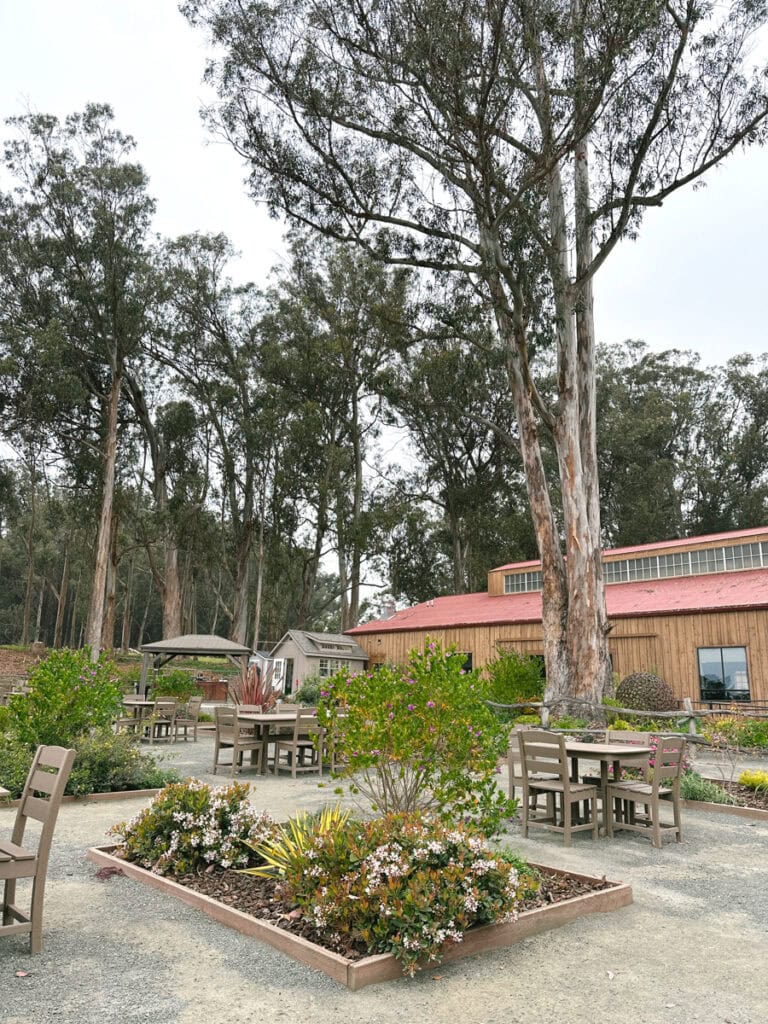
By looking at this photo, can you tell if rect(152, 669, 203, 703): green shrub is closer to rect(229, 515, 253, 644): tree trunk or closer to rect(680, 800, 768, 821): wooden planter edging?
rect(680, 800, 768, 821): wooden planter edging

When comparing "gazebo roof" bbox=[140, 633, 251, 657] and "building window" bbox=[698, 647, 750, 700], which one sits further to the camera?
"gazebo roof" bbox=[140, 633, 251, 657]

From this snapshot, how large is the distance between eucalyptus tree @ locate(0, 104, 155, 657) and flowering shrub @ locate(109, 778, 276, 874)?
83.9ft

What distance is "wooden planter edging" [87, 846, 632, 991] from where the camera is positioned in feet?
12.0

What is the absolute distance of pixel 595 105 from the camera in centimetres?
1467

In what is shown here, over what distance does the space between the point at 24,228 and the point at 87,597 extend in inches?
1223

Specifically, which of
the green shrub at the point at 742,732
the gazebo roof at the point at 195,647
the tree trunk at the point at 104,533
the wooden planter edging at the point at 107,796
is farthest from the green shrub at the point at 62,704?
the tree trunk at the point at 104,533

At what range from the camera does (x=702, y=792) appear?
904cm

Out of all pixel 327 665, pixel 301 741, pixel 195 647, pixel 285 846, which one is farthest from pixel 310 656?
pixel 285 846

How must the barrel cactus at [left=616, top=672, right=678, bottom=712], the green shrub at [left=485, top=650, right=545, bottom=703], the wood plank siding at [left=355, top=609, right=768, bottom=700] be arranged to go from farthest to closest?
the green shrub at [left=485, top=650, right=545, bottom=703], the wood plank siding at [left=355, top=609, right=768, bottom=700], the barrel cactus at [left=616, top=672, right=678, bottom=712]

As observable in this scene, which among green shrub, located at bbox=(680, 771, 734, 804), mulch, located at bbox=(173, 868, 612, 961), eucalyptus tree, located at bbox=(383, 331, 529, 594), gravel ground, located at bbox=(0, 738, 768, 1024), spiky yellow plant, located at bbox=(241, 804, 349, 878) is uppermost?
eucalyptus tree, located at bbox=(383, 331, 529, 594)

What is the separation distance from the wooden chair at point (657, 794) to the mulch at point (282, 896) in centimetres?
199

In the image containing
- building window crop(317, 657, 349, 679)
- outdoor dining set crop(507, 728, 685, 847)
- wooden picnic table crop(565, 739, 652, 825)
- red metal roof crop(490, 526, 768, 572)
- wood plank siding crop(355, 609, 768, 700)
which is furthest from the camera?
building window crop(317, 657, 349, 679)

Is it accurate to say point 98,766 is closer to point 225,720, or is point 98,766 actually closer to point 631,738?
point 225,720

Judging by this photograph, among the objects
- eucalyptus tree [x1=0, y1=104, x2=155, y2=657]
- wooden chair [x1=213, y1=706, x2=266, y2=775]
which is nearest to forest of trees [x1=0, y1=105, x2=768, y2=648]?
eucalyptus tree [x1=0, y1=104, x2=155, y2=657]
